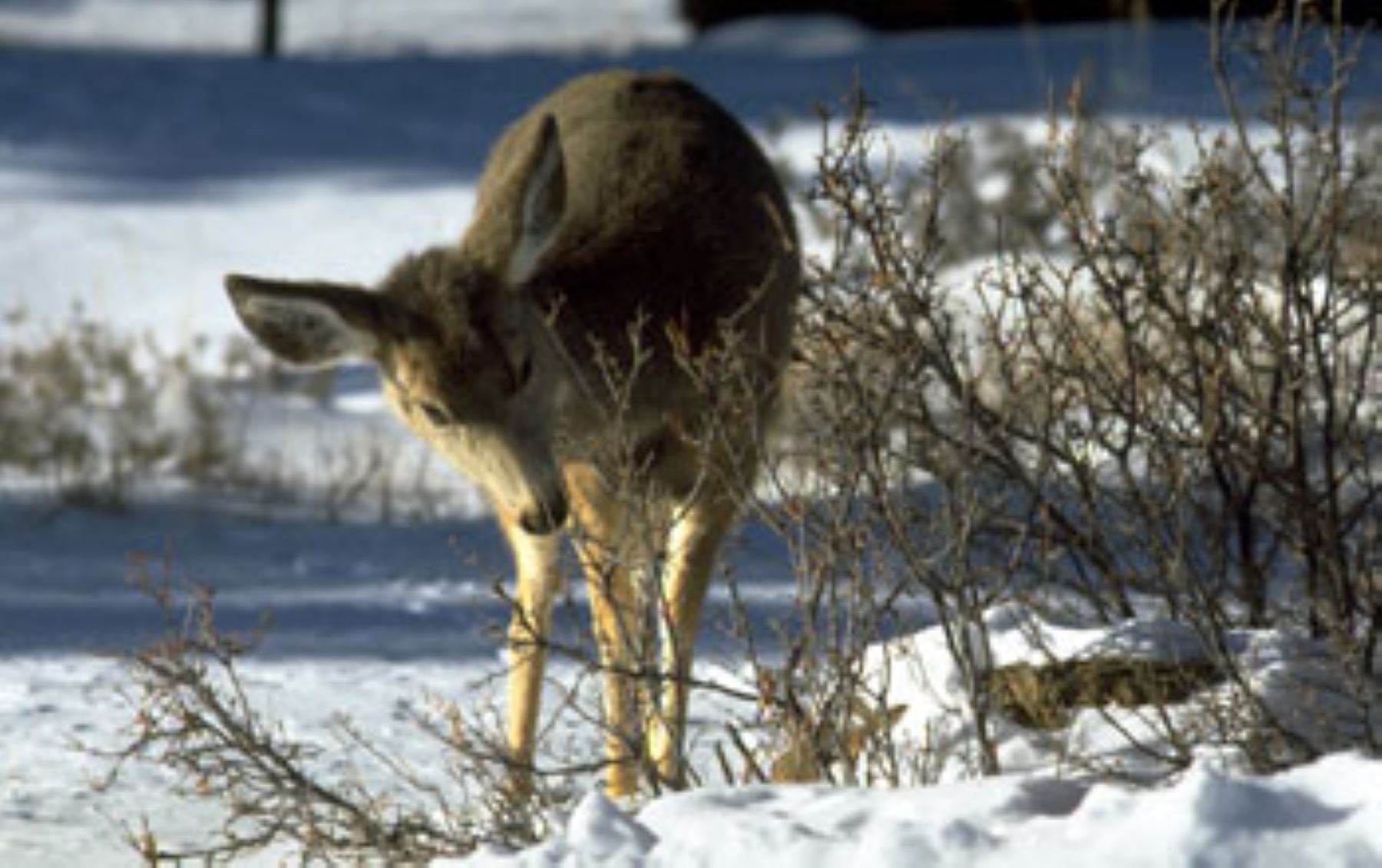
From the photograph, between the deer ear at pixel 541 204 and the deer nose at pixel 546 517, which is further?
the deer ear at pixel 541 204

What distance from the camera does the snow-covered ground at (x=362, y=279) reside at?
13.4 ft

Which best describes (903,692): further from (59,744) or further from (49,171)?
(49,171)

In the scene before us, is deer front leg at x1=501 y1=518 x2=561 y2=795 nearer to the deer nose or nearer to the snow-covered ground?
the snow-covered ground

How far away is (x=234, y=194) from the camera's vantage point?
16469mm

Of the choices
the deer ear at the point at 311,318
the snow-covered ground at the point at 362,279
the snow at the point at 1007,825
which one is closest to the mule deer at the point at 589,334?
the deer ear at the point at 311,318

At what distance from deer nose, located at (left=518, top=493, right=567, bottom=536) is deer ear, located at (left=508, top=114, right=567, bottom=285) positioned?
0.65m

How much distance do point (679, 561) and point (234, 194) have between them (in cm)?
1053

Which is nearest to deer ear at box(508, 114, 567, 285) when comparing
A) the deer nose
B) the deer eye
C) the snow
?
the deer eye

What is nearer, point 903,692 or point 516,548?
point 903,692

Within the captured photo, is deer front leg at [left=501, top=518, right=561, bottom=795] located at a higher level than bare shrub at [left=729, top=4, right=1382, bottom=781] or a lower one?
lower

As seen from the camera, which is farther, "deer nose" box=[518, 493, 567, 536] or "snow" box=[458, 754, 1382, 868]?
"deer nose" box=[518, 493, 567, 536]

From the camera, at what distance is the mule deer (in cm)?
591

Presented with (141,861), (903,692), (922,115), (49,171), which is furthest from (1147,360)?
(49,171)

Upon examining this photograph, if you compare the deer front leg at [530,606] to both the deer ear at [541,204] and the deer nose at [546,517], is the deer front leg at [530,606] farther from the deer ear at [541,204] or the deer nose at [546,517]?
the deer ear at [541,204]
